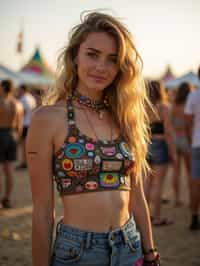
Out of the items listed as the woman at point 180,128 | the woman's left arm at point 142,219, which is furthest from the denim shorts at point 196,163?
the woman's left arm at point 142,219

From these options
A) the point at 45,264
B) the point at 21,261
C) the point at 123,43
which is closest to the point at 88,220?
the point at 45,264

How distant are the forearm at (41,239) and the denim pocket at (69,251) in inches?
2.3

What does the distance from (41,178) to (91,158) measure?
0.24m

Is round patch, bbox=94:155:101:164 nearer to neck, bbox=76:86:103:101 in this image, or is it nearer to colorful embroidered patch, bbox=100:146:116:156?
colorful embroidered patch, bbox=100:146:116:156

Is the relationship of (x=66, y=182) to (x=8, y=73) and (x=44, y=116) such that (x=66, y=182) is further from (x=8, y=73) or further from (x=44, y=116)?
(x=8, y=73)

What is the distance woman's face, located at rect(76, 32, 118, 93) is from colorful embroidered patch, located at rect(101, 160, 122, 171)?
38cm

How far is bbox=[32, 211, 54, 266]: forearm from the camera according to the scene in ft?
5.51

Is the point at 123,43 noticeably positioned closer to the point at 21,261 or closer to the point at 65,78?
the point at 65,78

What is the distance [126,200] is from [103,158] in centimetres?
27

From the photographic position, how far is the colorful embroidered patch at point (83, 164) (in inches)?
65.7

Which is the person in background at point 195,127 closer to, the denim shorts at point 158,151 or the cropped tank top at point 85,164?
the denim shorts at point 158,151

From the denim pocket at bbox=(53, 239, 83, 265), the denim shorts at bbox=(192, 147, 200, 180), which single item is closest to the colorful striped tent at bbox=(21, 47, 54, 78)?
the denim shorts at bbox=(192, 147, 200, 180)

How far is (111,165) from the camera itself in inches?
68.5

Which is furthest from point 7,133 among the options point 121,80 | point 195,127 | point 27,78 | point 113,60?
point 27,78
